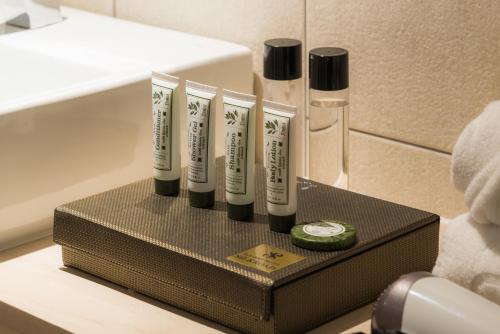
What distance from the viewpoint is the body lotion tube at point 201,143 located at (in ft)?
2.81

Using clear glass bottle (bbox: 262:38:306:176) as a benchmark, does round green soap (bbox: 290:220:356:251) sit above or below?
below

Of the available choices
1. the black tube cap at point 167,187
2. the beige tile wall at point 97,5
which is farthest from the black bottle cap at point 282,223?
the beige tile wall at point 97,5

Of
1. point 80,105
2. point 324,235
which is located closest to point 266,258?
point 324,235

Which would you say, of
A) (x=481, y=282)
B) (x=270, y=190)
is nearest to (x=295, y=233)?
(x=270, y=190)

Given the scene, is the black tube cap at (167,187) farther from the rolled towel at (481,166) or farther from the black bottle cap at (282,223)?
the rolled towel at (481,166)

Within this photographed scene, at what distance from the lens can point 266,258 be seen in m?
0.78

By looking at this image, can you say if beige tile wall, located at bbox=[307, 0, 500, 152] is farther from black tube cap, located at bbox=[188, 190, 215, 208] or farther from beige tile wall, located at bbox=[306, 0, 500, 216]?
black tube cap, located at bbox=[188, 190, 215, 208]

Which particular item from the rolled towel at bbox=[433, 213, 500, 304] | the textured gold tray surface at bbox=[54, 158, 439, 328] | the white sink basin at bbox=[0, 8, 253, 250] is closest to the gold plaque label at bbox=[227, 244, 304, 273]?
the textured gold tray surface at bbox=[54, 158, 439, 328]

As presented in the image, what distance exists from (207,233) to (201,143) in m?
0.08

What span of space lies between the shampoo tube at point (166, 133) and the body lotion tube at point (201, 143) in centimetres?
2

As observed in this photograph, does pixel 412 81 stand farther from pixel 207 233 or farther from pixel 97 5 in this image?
pixel 97 5

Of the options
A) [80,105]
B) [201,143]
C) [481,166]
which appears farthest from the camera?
[80,105]

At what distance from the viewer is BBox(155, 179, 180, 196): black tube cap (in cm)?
91

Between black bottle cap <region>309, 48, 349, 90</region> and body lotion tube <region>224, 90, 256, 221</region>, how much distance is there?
12cm
